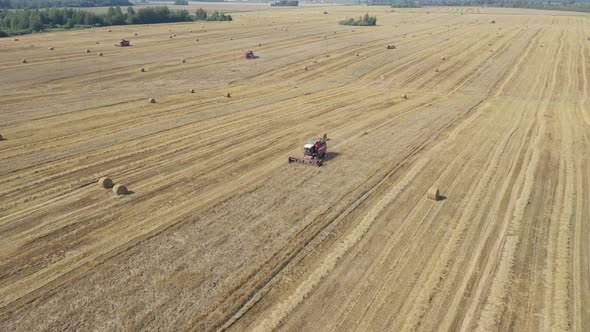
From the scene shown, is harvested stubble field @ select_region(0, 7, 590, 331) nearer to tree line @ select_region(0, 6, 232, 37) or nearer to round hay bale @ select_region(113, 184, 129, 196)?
round hay bale @ select_region(113, 184, 129, 196)

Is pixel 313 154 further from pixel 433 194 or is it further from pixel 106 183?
pixel 106 183

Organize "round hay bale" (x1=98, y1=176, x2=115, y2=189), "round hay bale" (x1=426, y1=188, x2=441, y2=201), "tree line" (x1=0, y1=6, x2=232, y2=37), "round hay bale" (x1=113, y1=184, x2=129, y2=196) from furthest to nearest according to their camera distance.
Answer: "tree line" (x1=0, y1=6, x2=232, y2=37), "round hay bale" (x1=98, y1=176, x2=115, y2=189), "round hay bale" (x1=426, y1=188, x2=441, y2=201), "round hay bale" (x1=113, y1=184, x2=129, y2=196)

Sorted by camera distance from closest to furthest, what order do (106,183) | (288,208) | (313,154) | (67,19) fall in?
(288,208)
(106,183)
(313,154)
(67,19)

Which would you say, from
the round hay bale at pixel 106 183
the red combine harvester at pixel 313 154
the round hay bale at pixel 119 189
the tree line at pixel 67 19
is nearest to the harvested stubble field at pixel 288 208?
the round hay bale at pixel 119 189

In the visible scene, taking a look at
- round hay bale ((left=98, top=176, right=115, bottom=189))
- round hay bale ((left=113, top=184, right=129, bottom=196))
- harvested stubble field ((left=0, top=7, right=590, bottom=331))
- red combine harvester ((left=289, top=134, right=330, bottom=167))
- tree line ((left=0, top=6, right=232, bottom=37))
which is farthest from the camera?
tree line ((left=0, top=6, right=232, bottom=37))

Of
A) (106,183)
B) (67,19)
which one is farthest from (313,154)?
(67,19)

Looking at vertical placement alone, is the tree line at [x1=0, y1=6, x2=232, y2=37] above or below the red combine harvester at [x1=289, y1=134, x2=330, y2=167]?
above

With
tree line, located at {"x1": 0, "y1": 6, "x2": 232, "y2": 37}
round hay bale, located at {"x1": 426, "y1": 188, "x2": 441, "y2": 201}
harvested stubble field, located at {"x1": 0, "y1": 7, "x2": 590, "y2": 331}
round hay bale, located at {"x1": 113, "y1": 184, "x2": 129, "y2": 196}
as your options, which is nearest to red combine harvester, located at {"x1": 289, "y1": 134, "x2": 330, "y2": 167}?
harvested stubble field, located at {"x1": 0, "y1": 7, "x2": 590, "y2": 331}

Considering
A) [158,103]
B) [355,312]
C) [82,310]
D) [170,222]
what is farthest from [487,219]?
[158,103]
